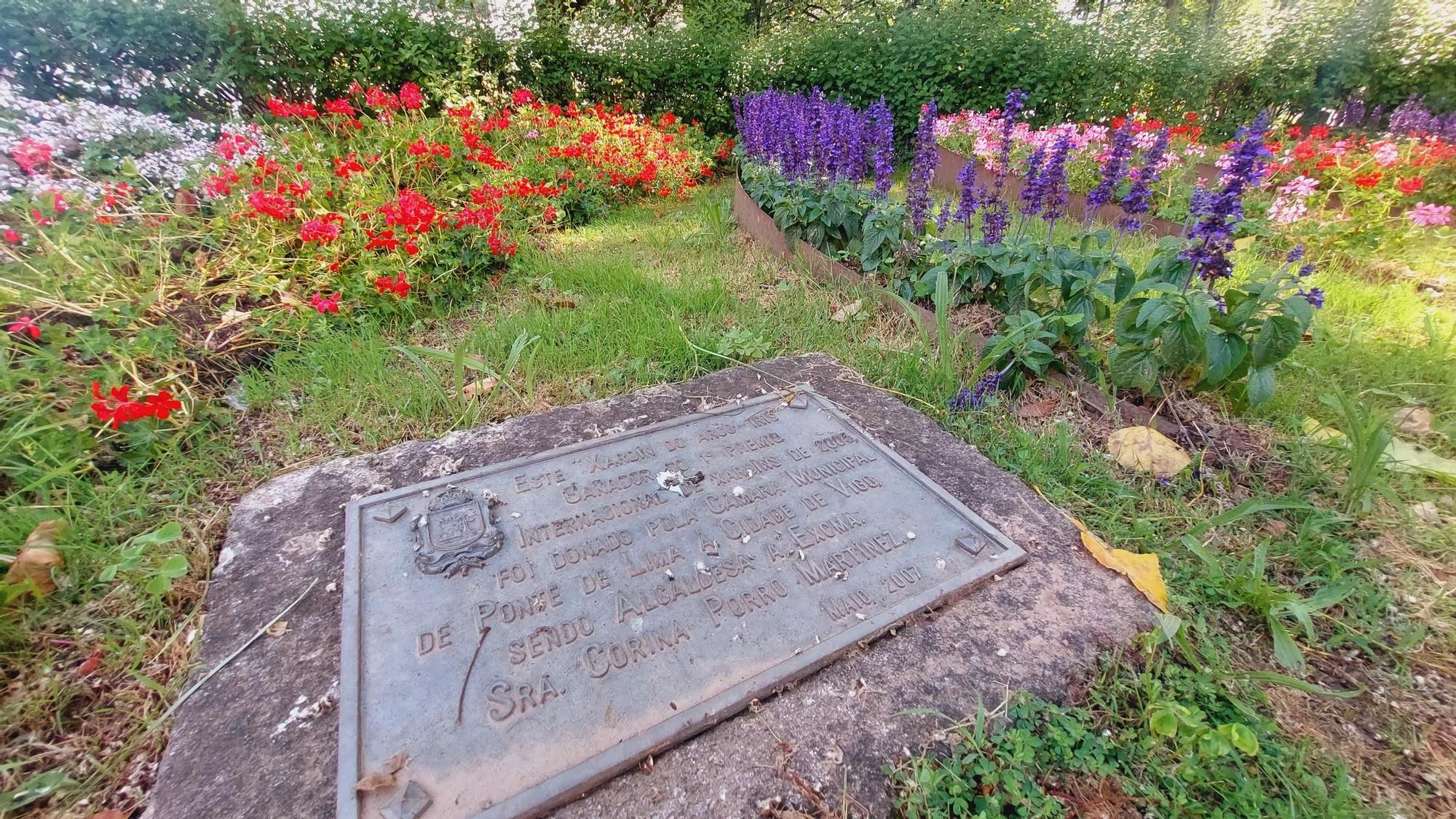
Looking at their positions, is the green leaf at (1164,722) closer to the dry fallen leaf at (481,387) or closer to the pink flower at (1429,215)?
the dry fallen leaf at (481,387)

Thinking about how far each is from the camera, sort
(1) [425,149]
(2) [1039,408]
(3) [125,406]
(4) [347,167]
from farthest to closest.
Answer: (1) [425,149] < (4) [347,167] < (2) [1039,408] < (3) [125,406]

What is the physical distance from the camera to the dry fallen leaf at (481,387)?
227 centimetres

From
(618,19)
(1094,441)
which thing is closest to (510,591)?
(1094,441)

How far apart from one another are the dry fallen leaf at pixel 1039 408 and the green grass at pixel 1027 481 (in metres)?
0.10

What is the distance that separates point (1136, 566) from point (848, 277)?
2.05 meters

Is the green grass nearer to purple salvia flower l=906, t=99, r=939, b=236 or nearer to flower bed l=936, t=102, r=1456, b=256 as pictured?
purple salvia flower l=906, t=99, r=939, b=236

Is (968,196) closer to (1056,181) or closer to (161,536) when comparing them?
(1056,181)

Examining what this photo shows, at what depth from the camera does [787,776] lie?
1058mm

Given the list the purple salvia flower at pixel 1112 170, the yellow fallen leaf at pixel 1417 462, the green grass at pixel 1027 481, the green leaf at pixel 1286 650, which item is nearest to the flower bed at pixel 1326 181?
the green grass at pixel 1027 481

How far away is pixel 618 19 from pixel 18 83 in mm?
7000

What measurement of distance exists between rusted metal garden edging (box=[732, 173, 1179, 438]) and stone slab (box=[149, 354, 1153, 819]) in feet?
2.51

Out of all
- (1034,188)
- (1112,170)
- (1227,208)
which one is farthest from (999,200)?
(1227,208)

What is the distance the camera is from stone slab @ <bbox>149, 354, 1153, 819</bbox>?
1.03m

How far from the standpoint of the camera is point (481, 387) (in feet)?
7.52
